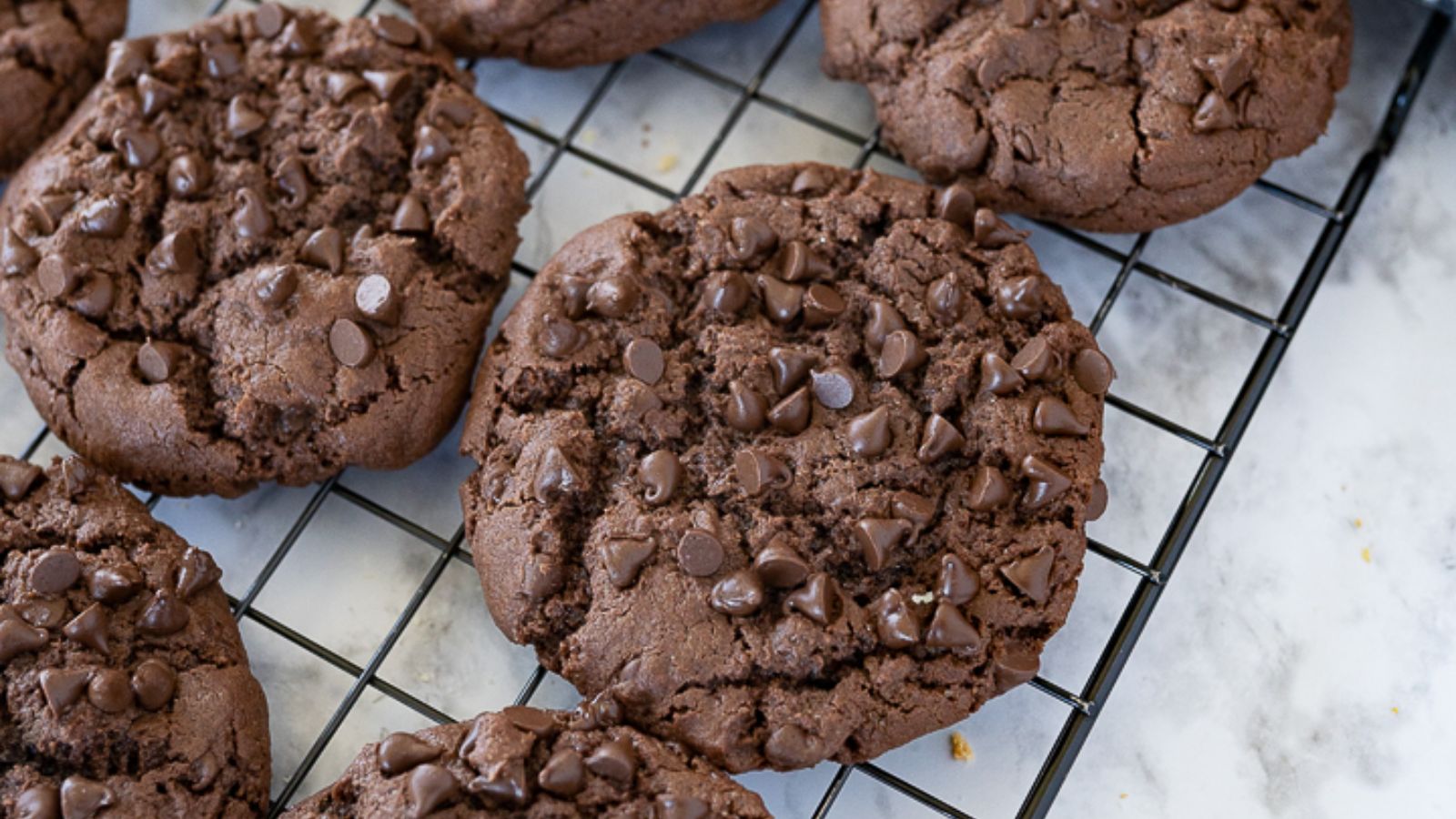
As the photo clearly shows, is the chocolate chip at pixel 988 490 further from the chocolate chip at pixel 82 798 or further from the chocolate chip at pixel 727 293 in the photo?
the chocolate chip at pixel 82 798

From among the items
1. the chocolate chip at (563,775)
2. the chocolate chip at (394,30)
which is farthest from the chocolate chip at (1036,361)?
the chocolate chip at (394,30)

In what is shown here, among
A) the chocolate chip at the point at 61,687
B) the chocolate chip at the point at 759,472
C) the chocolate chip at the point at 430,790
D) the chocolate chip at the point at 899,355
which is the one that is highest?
the chocolate chip at the point at 899,355

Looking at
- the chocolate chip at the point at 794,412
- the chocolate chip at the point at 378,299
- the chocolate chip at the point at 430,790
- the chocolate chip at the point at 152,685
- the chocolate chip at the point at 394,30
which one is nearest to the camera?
the chocolate chip at the point at 430,790

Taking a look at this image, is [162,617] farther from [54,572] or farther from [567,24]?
[567,24]

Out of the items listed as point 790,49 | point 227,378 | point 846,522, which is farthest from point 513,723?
point 790,49

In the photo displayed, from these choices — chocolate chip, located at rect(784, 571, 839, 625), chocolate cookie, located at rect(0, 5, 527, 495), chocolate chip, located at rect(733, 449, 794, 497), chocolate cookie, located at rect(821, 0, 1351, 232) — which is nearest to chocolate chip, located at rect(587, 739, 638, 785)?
chocolate chip, located at rect(784, 571, 839, 625)

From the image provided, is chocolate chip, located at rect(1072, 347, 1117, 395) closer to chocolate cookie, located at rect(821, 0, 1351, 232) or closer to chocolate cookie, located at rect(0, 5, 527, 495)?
chocolate cookie, located at rect(821, 0, 1351, 232)

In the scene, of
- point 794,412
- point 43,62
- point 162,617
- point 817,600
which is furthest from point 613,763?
point 43,62
